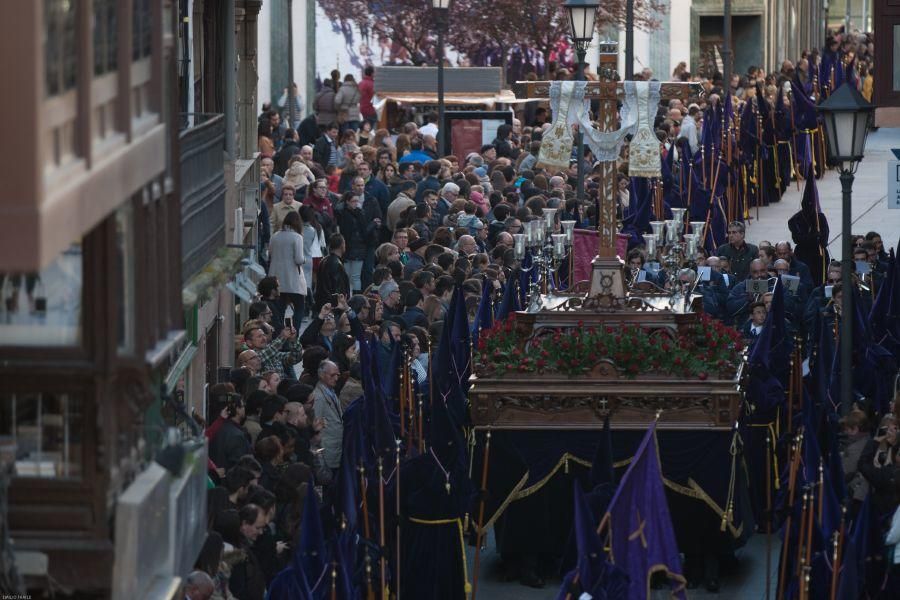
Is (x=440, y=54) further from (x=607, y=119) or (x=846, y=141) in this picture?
(x=846, y=141)

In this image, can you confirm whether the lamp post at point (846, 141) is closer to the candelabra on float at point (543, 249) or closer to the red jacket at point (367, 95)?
the candelabra on float at point (543, 249)

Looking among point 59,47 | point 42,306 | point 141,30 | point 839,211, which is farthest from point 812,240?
point 59,47

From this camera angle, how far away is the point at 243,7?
26328mm

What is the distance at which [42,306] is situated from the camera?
950cm

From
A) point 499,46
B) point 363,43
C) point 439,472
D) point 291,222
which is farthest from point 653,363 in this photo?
point 363,43

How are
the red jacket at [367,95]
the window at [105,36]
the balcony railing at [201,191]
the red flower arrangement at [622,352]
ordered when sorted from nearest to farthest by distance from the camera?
the window at [105,36]
the balcony railing at [201,191]
the red flower arrangement at [622,352]
the red jacket at [367,95]

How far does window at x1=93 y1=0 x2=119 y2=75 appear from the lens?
855cm

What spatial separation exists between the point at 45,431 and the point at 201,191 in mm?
6132

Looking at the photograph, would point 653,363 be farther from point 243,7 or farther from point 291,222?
point 243,7

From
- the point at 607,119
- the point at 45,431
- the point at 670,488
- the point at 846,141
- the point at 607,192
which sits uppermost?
the point at 607,119

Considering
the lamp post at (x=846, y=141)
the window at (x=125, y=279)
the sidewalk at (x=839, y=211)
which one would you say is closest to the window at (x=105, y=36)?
the window at (x=125, y=279)

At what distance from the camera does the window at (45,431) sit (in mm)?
9469

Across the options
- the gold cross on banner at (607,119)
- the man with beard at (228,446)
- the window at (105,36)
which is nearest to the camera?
the window at (105,36)

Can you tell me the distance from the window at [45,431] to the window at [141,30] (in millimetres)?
1490
